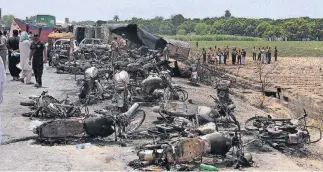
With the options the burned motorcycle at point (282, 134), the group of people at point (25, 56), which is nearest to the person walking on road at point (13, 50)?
the group of people at point (25, 56)

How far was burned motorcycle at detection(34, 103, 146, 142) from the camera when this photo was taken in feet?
31.9

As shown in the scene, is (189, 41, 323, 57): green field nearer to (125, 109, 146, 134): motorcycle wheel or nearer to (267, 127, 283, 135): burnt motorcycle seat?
(267, 127, 283, 135): burnt motorcycle seat

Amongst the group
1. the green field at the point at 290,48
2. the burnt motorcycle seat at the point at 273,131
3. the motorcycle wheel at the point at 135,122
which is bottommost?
the green field at the point at 290,48

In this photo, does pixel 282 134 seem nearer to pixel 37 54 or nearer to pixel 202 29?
pixel 37 54

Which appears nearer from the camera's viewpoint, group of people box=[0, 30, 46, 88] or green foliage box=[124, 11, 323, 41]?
group of people box=[0, 30, 46, 88]

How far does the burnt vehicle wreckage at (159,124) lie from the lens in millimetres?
8641

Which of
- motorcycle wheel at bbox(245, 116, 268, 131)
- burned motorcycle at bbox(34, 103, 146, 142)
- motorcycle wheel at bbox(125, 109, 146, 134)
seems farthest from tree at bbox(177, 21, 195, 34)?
burned motorcycle at bbox(34, 103, 146, 142)

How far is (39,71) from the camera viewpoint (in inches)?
643

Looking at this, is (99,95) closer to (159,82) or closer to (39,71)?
(159,82)

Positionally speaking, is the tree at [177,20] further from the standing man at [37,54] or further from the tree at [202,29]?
the standing man at [37,54]

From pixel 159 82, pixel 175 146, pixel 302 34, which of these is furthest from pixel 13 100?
pixel 302 34

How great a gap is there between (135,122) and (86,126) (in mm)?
1293

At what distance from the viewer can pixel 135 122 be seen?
10867 mm

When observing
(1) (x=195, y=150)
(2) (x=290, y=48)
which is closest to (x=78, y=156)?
(1) (x=195, y=150)
